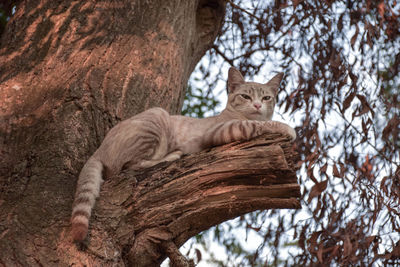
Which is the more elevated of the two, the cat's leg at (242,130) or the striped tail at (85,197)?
the cat's leg at (242,130)

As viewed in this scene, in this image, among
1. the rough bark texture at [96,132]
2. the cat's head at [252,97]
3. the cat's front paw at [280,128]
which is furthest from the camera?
the cat's head at [252,97]

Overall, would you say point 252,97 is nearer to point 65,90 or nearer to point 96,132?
point 96,132

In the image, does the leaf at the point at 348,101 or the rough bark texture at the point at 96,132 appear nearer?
the rough bark texture at the point at 96,132

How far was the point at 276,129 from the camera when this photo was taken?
450cm

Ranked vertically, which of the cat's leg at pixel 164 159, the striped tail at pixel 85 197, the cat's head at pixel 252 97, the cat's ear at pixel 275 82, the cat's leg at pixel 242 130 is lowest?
the striped tail at pixel 85 197

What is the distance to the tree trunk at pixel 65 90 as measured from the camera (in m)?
3.36

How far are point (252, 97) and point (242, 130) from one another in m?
1.47

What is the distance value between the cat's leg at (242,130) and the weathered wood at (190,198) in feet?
2.39

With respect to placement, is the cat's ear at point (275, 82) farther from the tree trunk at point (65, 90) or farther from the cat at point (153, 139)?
the tree trunk at point (65, 90)

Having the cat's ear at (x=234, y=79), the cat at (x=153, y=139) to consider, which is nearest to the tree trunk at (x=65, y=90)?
the cat at (x=153, y=139)

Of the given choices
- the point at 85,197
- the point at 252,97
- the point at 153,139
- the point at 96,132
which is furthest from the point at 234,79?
the point at 85,197

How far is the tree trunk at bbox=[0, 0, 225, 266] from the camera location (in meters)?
3.36

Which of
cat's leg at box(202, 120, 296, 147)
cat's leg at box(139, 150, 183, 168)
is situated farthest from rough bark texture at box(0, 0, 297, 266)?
cat's leg at box(202, 120, 296, 147)

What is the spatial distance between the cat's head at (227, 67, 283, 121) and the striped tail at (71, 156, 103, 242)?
222cm
